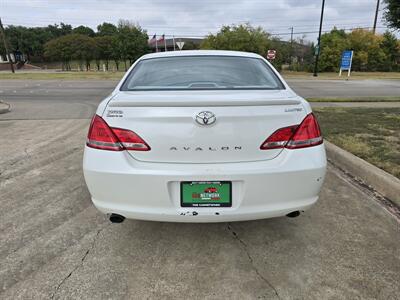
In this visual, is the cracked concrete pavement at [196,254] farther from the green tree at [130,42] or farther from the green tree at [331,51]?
the green tree at [130,42]

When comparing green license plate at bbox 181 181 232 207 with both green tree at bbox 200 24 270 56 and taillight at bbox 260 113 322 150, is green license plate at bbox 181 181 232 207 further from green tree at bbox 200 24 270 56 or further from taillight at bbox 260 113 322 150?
green tree at bbox 200 24 270 56

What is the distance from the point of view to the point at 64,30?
91250mm

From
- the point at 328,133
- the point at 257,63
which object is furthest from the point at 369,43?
the point at 257,63

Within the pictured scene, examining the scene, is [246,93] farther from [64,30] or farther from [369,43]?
[64,30]

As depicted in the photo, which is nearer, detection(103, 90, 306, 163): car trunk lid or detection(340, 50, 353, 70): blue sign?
detection(103, 90, 306, 163): car trunk lid

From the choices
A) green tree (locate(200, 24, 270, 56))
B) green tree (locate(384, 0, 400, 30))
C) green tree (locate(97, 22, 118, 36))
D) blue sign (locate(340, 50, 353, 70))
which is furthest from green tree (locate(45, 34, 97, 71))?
green tree (locate(384, 0, 400, 30))

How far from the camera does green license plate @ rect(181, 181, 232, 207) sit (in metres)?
2.08

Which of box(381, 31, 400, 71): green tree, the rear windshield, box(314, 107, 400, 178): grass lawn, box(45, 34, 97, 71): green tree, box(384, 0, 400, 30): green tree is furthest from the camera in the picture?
box(45, 34, 97, 71): green tree

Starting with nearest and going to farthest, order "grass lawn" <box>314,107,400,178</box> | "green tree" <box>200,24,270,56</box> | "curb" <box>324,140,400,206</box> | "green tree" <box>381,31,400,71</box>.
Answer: "curb" <box>324,140,400,206</box> < "grass lawn" <box>314,107,400,178</box> < "green tree" <box>200,24,270,56</box> < "green tree" <box>381,31,400,71</box>

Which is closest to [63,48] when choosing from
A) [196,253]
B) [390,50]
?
[390,50]

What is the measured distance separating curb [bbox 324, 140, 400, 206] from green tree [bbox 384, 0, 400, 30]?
5806mm

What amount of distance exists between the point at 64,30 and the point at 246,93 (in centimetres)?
10365

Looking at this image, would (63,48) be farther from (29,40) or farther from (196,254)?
(196,254)

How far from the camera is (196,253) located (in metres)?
2.46
